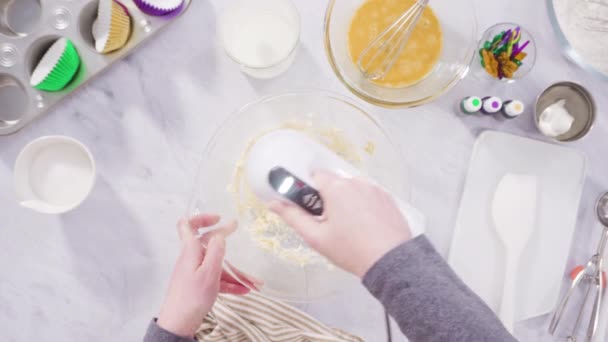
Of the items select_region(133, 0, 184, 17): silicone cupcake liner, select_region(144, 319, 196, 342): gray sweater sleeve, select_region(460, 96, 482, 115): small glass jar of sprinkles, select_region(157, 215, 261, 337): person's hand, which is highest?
select_region(460, 96, 482, 115): small glass jar of sprinkles

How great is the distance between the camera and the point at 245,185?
644 millimetres

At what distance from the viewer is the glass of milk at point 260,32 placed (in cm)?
64

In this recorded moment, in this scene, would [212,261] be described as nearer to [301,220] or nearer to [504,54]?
[301,220]

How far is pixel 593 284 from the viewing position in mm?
675

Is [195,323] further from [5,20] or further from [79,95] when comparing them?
[5,20]

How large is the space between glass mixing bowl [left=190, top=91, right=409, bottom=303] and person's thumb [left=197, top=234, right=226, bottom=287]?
0.11 m

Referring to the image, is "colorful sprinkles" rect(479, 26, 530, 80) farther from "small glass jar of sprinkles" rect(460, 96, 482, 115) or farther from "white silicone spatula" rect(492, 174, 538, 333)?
"white silicone spatula" rect(492, 174, 538, 333)

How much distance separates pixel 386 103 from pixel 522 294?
344 millimetres

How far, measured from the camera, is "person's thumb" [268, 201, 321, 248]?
1.64 ft

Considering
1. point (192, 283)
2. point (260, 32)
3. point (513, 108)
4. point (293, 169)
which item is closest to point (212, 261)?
point (192, 283)

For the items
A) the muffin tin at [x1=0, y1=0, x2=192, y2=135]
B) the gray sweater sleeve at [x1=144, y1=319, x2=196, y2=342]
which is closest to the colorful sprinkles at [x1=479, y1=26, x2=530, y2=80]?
the muffin tin at [x1=0, y1=0, x2=192, y2=135]

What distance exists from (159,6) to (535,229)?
2.00 feet

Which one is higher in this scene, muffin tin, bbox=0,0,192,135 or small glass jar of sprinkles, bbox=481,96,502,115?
small glass jar of sprinkles, bbox=481,96,502,115

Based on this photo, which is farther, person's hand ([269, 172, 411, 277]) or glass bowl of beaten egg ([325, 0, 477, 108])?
glass bowl of beaten egg ([325, 0, 477, 108])
